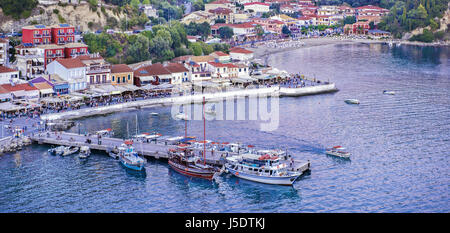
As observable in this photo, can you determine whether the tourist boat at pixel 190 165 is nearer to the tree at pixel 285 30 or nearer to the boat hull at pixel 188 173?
the boat hull at pixel 188 173

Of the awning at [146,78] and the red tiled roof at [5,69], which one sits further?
the awning at [146,78]

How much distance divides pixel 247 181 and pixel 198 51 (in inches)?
1203

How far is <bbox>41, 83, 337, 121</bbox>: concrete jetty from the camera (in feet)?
109

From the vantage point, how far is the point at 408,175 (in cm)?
2336

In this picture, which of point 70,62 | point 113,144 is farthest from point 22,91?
point 113,144

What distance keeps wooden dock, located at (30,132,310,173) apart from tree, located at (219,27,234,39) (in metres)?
43.0

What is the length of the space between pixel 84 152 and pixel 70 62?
13.6 m

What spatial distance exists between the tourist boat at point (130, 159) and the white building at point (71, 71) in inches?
525

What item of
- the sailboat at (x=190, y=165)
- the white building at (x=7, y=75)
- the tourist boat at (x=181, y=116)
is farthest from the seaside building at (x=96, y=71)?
the sailboat at (x=190, y=165)

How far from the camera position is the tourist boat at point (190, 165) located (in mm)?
23359

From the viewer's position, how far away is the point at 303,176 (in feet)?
76.9

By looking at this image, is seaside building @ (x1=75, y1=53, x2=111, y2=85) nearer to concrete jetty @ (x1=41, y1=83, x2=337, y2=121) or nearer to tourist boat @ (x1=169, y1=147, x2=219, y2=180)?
concrete jetty @ (x1=41, y1=83, x2=337, y2=121)

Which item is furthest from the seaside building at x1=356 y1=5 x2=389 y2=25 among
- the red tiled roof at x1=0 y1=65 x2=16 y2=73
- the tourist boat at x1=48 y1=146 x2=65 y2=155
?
the tourist boat at x1=48 y1=146 x2=65 y2=155
